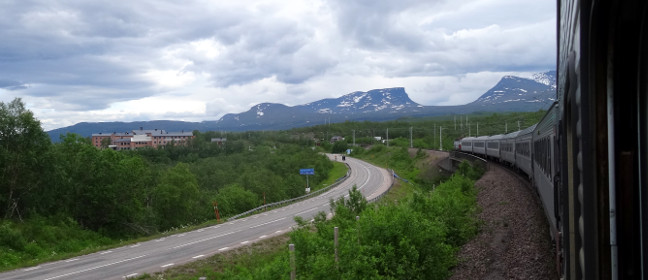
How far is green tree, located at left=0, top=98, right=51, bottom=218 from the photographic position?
104 feet

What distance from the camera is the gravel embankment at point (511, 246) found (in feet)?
34.1

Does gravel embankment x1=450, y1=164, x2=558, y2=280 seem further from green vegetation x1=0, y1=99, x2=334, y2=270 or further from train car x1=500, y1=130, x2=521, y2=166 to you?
green vegetation x1=0, y1=99, x2=334, y2=270

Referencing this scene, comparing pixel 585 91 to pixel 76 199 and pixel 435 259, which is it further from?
pixel 76 199

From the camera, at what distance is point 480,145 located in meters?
47.1

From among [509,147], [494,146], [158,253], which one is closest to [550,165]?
[158,253]

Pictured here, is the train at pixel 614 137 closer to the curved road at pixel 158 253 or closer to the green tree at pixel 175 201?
the curved road at pixel 158 253

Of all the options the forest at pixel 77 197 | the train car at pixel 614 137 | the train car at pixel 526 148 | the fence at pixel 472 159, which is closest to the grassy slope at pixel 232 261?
the train car at pixel 526 148

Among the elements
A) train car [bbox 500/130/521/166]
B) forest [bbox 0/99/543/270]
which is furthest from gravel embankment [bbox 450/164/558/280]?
forest [bbox 0/99/543/270]

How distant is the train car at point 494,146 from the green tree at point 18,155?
91.7 ft

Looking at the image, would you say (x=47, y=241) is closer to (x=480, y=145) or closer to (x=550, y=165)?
(x=550, y=165)

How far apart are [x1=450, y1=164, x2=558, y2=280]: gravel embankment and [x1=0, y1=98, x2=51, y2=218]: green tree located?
1040 inches

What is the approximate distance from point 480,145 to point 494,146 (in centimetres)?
950

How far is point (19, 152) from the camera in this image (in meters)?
32.3

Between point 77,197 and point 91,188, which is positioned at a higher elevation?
point 91,188
